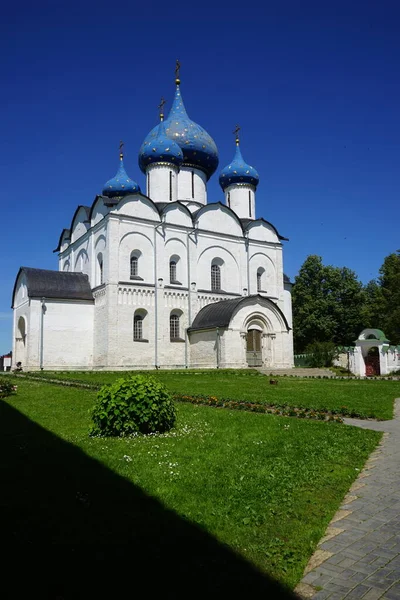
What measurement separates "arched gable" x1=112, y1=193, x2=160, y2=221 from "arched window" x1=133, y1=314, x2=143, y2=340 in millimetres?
5678

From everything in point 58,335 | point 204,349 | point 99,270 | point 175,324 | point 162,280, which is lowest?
point 204,349

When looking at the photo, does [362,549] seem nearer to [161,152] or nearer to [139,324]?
[139,324]

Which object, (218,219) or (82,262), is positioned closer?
(82,262)

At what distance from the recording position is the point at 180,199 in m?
32.4

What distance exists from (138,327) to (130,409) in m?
20.5

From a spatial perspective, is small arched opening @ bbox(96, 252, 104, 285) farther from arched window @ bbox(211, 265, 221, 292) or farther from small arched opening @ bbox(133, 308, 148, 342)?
arched window @ bbox(211, 265, 221, 292)

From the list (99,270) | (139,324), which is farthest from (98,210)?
(139,324)

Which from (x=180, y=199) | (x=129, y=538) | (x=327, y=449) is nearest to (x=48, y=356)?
(x=180, y=199)

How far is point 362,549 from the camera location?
3.55 m

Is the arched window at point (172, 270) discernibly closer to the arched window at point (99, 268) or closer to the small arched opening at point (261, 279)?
the arched window at point (99, 268)

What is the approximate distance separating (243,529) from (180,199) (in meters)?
29.9

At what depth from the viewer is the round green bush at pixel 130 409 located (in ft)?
23.0

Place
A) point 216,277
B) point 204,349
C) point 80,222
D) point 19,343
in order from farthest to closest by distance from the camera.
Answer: point 80,222
point 216,277
point 19,343
point 204,349

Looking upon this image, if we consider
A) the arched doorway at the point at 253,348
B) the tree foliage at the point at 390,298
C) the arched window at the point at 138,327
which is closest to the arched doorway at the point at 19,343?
the arched window at the point at 138,327
